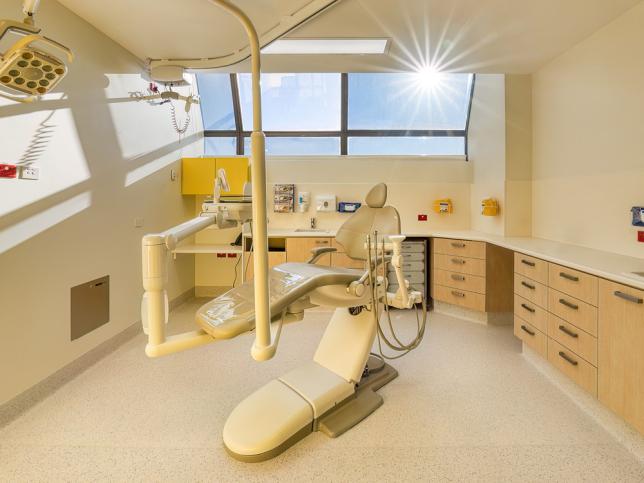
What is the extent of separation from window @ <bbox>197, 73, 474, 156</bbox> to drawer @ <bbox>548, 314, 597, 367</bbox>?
2.99 metres

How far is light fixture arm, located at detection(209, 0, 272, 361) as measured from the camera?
0.99m

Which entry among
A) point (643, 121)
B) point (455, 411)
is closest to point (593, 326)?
point (455, 411)

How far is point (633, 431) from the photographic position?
176cm

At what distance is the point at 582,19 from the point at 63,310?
4325 millimetres

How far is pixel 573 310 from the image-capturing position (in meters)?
2.03

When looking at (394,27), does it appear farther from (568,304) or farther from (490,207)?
(568,304)

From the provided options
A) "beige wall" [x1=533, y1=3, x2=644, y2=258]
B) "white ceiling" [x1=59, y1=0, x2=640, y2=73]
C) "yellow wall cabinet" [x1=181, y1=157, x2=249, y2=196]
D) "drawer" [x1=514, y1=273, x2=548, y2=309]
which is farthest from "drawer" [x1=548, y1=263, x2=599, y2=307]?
"yellow wall cabinet" [x1=181, y1=157, x2=249, y2=196]

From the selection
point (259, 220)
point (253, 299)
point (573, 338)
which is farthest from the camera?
point (573, 338)

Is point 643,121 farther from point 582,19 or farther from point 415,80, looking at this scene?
point 415,80

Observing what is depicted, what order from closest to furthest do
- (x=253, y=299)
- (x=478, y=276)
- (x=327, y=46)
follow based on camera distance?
(x=253, y=299) < (x=327, y=46) < (x=478, y=276)

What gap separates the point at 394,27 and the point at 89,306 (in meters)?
3.21

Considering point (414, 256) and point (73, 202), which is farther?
point (414, 256)

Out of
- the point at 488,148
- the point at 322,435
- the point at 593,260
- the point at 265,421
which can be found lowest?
the point at 322,435

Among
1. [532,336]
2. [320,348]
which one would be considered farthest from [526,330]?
[320,348]
